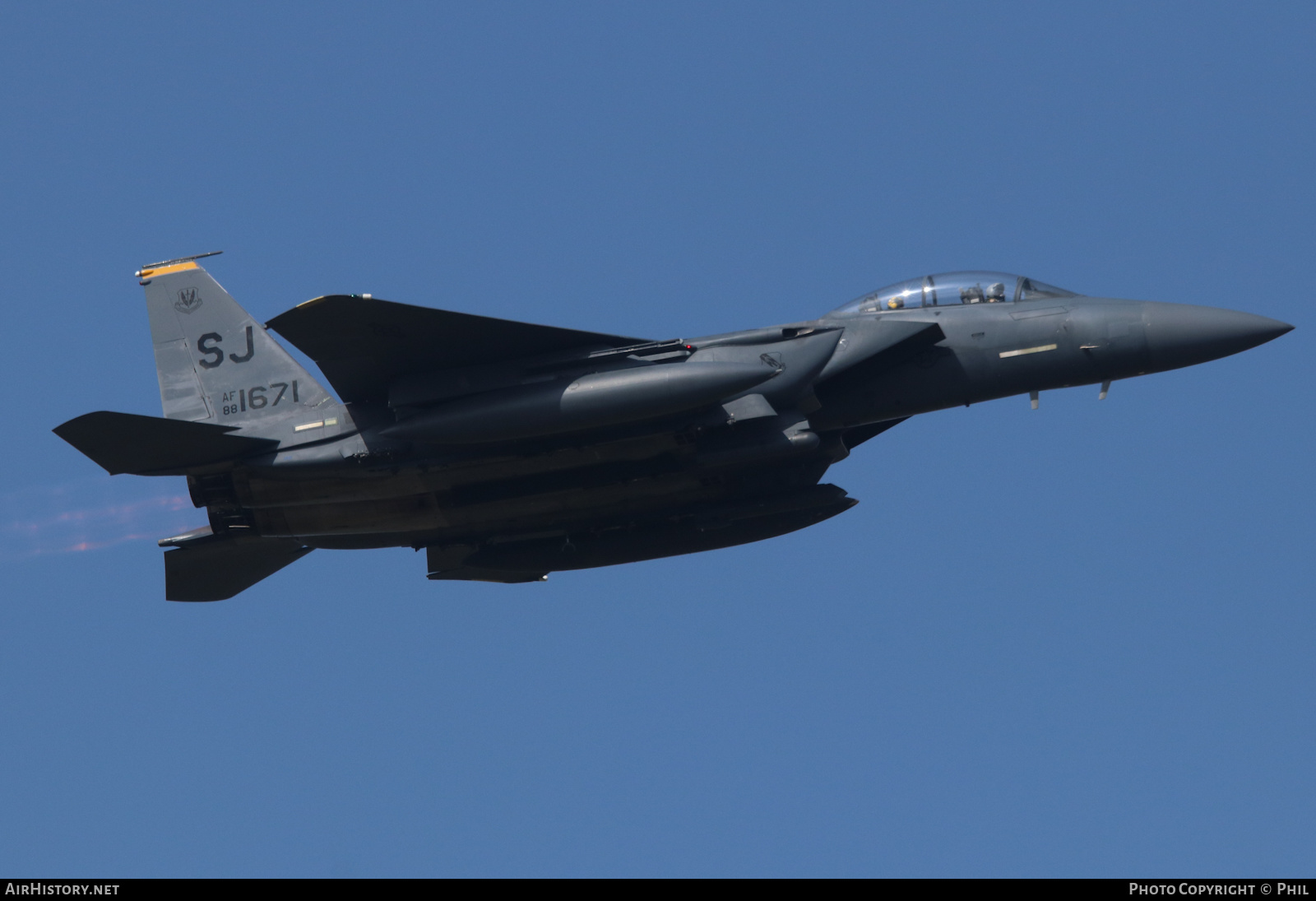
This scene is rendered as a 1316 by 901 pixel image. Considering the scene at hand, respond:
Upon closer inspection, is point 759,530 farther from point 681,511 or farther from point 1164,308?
point 1164,308

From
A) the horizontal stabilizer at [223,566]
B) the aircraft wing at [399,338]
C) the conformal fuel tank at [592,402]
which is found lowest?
the horizontal stabilizer at [223,566]

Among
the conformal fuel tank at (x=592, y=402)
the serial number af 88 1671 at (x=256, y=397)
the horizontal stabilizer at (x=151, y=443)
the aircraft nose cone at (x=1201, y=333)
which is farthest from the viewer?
the serial number af 88 1671 at (x=256, y=397)

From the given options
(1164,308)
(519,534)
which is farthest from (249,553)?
(1164,308)

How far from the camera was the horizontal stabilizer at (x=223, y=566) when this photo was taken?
19.8 m

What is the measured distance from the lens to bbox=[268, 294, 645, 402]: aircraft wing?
17.0 m

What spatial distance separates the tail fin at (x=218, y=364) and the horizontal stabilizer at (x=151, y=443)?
614 mm

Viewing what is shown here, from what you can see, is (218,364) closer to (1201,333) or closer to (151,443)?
(151,443)

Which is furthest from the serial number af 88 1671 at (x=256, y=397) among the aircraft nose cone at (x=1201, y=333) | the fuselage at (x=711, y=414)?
the aircraft nose cone at (x=1201, y=333)

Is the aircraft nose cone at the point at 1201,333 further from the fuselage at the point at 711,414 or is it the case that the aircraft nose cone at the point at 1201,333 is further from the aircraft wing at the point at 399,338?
the aircraft wing at the point at 399,338

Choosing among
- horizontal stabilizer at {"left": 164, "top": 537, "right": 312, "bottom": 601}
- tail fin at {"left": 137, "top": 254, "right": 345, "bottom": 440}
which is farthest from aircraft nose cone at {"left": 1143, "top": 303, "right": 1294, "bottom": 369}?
horizontal stabilizer at {"left": 164, "top": 537, "right": 312, "bottom": 601}

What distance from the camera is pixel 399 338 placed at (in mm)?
17391

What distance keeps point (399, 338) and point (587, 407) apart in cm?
244

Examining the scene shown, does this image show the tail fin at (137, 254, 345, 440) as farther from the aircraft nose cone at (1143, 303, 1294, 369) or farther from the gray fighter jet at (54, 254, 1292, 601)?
the aircraft nose cone at (1143, 303, 1294, 369)

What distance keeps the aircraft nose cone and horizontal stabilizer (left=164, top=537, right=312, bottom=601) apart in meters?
11.3
